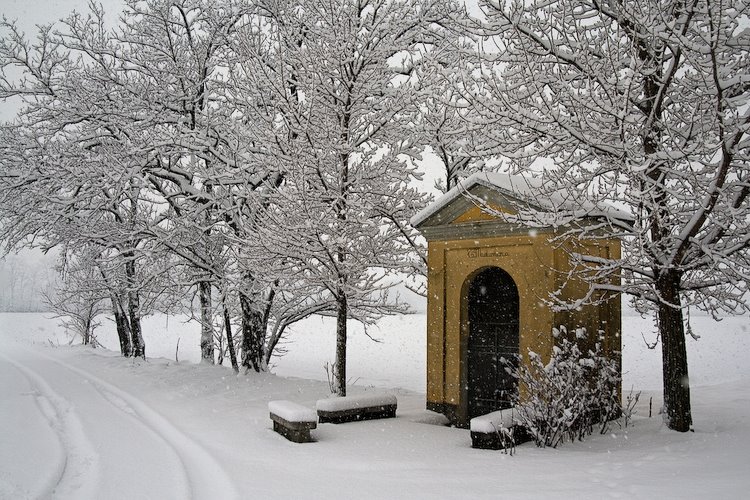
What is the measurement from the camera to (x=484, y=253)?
833 cm

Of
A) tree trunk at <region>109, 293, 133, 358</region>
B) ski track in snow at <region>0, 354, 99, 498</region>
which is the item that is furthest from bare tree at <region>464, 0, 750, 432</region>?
tree trunk at <region>109, 293, 133, 358</region>

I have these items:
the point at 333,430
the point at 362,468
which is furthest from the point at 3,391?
the point at 362,468

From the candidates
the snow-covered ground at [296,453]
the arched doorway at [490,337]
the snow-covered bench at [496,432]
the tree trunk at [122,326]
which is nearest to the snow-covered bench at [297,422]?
the snow-covered ground at [296,453]

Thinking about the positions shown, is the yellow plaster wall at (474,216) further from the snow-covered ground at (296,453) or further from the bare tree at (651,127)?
the snow-covered ground at (296,453)

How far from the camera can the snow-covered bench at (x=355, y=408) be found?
324 inches

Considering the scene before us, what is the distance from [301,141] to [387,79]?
2.71 metres

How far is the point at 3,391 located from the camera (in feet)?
35.6

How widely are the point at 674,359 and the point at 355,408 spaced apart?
447 centimetres

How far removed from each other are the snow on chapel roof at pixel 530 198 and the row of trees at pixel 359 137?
0.47 ft

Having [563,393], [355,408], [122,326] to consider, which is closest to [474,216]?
[563,393]

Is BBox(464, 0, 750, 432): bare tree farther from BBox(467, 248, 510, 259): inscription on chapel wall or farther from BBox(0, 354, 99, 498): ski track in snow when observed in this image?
BBox(0, 354, 99, 498): ski track in snow

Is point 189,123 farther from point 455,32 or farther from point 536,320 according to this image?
point 536,320

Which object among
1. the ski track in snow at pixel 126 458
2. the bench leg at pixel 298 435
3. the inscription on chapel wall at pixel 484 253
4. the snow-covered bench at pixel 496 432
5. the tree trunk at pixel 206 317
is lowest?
the ski track in snow at pixel 126 458

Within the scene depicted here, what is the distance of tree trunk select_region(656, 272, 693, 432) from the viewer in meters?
6.73
